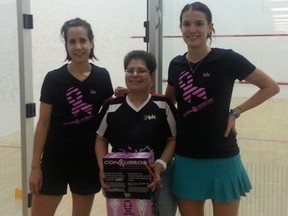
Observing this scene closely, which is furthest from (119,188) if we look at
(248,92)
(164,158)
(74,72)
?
(248,92)

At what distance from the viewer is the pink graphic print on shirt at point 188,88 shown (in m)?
1.59

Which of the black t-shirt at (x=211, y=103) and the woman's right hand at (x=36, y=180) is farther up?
the black t-shirt at (x=211, y=103)

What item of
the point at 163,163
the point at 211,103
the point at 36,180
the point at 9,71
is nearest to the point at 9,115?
the point at 9,71

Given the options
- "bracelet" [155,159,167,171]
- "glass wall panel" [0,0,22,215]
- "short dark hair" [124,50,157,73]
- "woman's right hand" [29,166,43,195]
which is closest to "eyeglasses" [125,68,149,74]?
"short dark hair" [124,50,157,73]

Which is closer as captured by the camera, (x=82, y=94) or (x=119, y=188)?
(x=119, y=188)

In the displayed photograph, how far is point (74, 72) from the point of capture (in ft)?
5.79

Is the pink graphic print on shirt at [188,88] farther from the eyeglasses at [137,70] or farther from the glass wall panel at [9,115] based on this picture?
the glass wall panel at [9,115]

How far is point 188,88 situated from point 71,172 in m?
0.64

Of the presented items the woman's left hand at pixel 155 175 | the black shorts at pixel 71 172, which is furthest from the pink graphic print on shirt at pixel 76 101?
the woman's left hand at pixel 155 175

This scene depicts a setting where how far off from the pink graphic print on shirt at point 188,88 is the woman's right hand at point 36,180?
0.72 meters

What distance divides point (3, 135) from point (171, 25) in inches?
49.6

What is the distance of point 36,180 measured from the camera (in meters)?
1.75

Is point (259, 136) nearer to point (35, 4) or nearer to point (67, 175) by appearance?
point (67, 175)

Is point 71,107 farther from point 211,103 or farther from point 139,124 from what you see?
point 211,103
